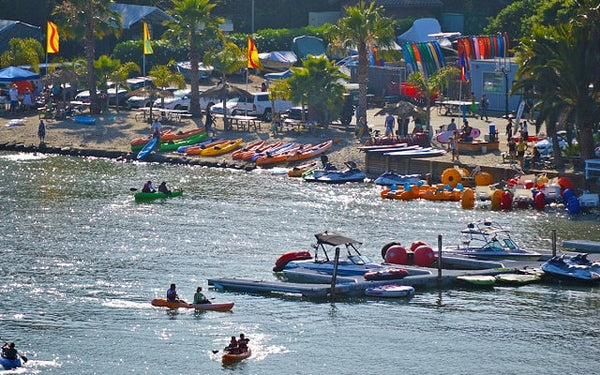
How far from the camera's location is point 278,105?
320ft

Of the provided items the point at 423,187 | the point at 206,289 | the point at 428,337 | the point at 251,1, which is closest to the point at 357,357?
the point at 428,337

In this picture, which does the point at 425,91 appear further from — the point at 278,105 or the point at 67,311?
the point at 67,311

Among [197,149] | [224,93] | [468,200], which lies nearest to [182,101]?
[224,93]

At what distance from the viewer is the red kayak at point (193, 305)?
54312 mm

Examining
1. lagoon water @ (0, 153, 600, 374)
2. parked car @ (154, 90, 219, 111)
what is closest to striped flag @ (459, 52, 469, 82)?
parked car @ (154, 90, 219, 111)

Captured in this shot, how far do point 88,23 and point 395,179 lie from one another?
3142 centimetres

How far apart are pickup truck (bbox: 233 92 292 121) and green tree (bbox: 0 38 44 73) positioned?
63.7 feet

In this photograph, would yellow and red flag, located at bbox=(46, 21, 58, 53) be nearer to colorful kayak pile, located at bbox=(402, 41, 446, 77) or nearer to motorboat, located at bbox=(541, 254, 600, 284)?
colorful kayak pile, located at bbox=(402, 41, 446, 77)

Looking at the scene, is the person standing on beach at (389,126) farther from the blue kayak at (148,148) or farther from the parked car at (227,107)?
the blue kayak at (148,148)

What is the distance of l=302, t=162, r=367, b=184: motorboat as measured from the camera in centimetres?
8069

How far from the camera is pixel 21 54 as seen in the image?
107875mm

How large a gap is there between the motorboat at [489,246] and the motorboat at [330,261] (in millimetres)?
4572

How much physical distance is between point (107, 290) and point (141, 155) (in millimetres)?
32926

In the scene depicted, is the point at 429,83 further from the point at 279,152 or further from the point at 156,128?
the point at 156,128
